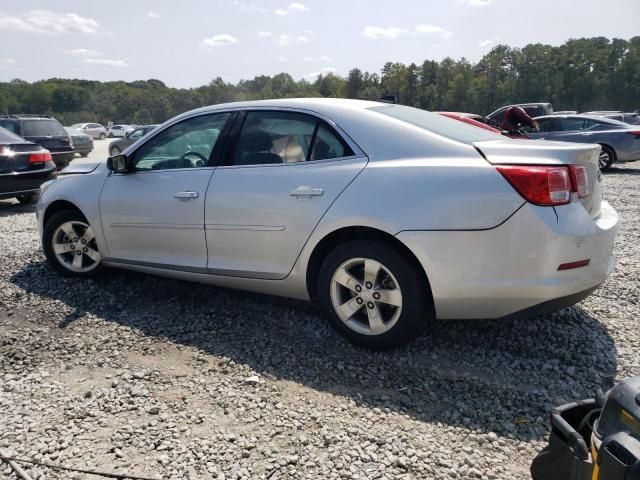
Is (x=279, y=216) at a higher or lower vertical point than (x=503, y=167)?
lower

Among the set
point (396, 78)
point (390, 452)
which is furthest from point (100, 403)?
point (396, 78)

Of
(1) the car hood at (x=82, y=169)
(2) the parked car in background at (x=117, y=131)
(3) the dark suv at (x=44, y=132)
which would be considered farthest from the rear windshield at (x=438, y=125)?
(2) the parked car in background at (x=117, y=131)

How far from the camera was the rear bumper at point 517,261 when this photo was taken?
2.74m

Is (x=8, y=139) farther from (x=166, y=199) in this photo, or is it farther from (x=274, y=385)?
(x=274, y=385)

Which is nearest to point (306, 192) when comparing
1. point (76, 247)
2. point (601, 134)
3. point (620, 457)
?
point (620, 457)

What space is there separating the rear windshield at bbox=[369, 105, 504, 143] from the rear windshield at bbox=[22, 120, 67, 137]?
12.7m

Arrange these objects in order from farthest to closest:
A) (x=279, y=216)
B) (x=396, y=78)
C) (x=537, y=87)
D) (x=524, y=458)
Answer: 1. (x=396, y=78)
2. (x=537, y=87)
3. (x=279, y=216)
4. (x=524, y=458)

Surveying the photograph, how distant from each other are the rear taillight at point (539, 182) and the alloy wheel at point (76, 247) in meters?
3.54

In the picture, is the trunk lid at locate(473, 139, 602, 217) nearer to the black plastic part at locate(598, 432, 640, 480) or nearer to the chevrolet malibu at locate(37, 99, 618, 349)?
the chevrolet malibu at locate(37, 99, 618, 349)

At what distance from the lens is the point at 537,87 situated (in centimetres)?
6675

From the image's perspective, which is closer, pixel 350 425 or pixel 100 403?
pixel 350 425

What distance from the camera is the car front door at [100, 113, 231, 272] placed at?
3.84 meters

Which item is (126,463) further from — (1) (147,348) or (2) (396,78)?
(2) (396,78)

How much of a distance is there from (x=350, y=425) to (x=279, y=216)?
4.67 ft
